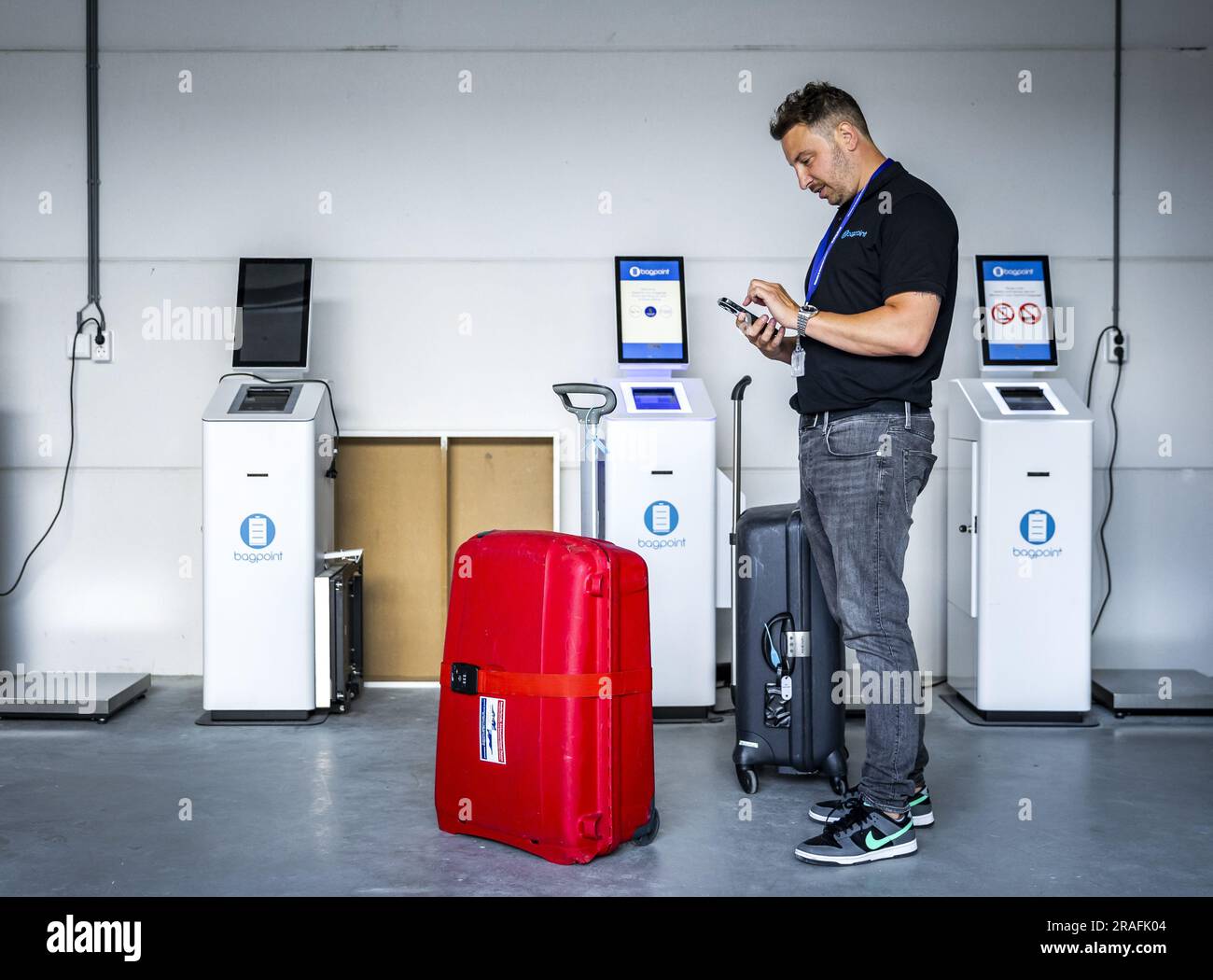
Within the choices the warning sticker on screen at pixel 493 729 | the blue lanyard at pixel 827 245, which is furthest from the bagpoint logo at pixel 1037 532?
the warning sticker on screen at pixel 493 729

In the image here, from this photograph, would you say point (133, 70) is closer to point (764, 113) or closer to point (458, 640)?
point (764, 113)

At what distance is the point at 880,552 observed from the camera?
108 inches

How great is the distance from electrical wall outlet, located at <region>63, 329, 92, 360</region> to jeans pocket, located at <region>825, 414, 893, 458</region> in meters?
3.34

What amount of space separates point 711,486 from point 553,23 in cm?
208

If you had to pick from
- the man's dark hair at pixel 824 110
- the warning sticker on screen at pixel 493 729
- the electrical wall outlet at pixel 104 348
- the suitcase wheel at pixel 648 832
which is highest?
Answer: the man's dark hair at pixel 824 110

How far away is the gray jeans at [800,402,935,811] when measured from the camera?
2717mm

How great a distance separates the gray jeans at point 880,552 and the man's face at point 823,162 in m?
0.55

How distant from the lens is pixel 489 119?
4.75m

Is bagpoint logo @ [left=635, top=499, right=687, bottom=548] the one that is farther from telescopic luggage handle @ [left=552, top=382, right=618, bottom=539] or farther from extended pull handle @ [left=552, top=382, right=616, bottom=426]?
extended pull handle @ [left=552, top=382, right=616, bottom=426]

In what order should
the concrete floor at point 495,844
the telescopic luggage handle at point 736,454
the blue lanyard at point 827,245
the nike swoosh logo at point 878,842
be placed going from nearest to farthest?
the concrete floor at point 495,844 → the nike swoosh logo at point 878,842 → the blue lanyard at point 827,245 → the telescopic luggage handle at point 736,454

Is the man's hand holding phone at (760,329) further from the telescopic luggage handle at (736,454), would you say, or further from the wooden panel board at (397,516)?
the wooden panel board at (397,516)

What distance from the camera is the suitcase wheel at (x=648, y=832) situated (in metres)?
2.84

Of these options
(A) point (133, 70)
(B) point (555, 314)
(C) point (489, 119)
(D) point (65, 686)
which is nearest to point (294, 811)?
(D) point (65, 686)

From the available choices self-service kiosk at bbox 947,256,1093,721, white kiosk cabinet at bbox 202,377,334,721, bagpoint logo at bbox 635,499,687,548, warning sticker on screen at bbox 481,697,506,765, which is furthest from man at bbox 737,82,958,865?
white kiosk cabinet at bbox 202,377,334,721
